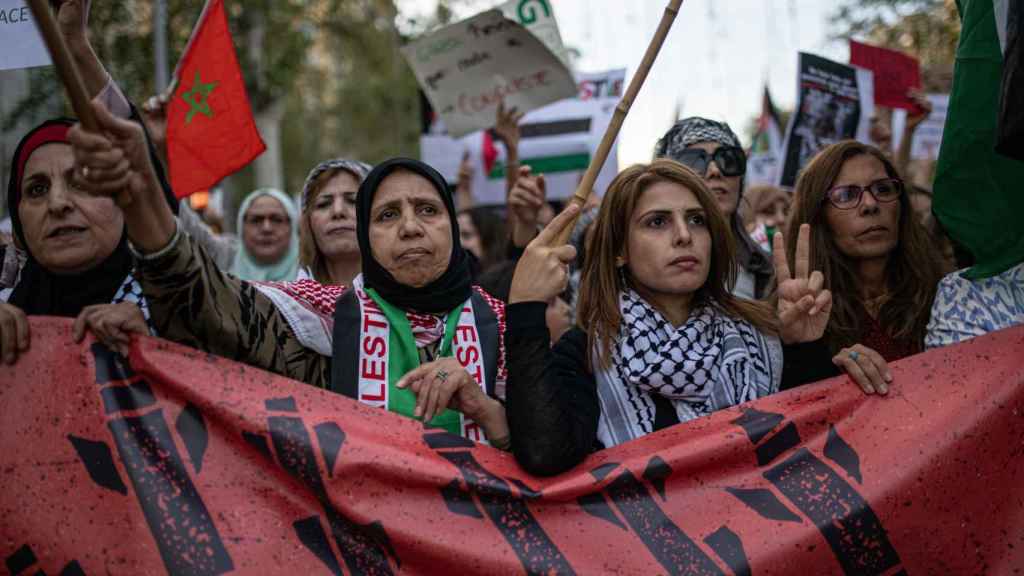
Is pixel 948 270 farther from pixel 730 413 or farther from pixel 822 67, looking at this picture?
pixel 822 67

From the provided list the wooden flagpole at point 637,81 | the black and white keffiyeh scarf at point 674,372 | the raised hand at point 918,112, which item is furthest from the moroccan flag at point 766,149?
the wooden flagpole at point 637,81

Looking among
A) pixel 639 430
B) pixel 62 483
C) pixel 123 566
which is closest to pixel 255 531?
pixel 123 566

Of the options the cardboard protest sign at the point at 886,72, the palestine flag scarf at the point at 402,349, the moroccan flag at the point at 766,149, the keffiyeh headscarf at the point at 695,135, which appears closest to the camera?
the palestine flag scarf at the point at 402,349

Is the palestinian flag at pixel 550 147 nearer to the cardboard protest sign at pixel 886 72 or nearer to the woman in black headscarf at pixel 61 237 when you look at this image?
the cardboard protest sign at pixel 886 72

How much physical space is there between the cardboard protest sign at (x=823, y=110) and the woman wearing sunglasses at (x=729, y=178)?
3.57 ft

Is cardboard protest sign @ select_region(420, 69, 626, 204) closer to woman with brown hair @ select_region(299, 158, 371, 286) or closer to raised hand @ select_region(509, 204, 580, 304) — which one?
woman with brown hair @ select_region(299, 158, 371, 286)

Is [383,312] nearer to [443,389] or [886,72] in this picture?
[443,389]

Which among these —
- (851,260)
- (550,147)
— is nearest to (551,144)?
(550,147)

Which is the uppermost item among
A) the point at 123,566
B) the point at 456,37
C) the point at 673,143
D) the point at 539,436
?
the point at 456,37

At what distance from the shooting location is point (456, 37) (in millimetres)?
5363

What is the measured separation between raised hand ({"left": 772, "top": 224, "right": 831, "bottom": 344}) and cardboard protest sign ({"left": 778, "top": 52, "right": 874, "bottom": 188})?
236cm

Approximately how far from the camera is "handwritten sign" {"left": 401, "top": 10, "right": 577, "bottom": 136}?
526cm

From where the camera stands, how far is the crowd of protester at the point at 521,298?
2.29 m

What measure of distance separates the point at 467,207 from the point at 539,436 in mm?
3759
